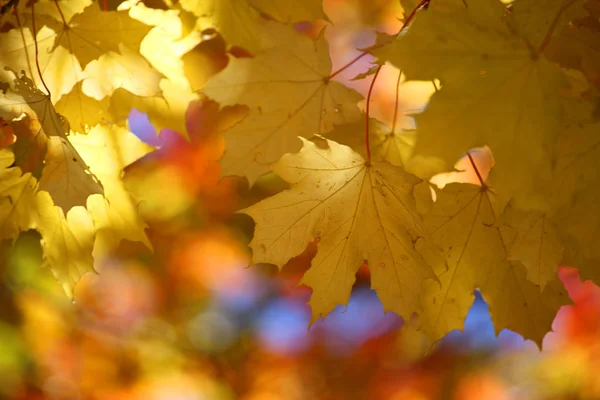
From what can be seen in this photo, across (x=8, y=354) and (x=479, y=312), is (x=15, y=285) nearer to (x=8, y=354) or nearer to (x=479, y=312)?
(x=8, y=354)

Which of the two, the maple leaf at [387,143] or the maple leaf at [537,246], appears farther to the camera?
the maple leaf at [387,143]

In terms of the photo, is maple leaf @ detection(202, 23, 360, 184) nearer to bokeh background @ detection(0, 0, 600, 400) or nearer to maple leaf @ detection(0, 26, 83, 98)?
maple leaf @ detection(0, 26, 83, 98)

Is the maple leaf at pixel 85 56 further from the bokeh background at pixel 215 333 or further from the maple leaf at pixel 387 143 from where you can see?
the bokeh background at pixel 215 333

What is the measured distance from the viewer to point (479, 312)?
2.47 meters

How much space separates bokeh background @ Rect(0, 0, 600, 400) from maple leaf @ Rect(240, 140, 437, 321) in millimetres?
1703

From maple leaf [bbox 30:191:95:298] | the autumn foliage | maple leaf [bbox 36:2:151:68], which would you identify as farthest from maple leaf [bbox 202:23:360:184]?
maple leaf [bbox 30:191:95:298]

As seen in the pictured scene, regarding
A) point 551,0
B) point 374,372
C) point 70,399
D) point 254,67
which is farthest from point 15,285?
point 551,0

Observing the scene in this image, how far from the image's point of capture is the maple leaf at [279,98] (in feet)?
2.06

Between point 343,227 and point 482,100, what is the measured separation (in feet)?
0.78

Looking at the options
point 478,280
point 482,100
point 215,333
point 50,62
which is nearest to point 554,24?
point 482,100

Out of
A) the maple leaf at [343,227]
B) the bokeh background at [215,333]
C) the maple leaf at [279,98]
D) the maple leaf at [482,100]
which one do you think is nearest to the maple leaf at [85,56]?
the maple leaf at [279,98]

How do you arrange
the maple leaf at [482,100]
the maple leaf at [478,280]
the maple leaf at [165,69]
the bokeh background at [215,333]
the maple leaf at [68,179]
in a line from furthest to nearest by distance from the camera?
the bokeh background at [215,333] < the maple leaf at [165,69] < the maple leaf at [478,280] < the maple leaf at [68,179] < the maple leaf at [482,100]

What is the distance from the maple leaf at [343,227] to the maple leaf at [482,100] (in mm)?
131

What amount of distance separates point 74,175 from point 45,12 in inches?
11.3
